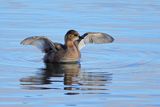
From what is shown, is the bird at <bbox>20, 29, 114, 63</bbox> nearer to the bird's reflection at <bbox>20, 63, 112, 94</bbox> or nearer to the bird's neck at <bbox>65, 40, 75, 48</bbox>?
the bird's neck at <bbox>65, 40, 75, 48</bbox>

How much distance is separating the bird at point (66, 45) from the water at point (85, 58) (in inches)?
8.1

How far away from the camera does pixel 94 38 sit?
18.6 metres

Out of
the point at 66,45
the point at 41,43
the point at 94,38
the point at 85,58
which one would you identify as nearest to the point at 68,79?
the point at 85,58

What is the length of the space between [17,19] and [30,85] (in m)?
8.62

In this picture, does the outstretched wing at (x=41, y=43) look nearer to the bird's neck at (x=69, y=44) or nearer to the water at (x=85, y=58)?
the water at (x=85, y=58)

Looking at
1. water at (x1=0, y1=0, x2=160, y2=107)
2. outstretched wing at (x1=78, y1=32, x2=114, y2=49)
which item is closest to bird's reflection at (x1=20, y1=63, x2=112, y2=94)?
water at (x1=0, y1=0, x2=160, y2=107)

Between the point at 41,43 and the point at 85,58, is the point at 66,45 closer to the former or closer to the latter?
the point at 41,43

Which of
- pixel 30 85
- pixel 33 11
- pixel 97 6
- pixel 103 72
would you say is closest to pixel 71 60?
pixel 103 72

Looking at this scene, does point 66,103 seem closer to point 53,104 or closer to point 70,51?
point 53,104

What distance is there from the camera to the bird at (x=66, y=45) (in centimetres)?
1750

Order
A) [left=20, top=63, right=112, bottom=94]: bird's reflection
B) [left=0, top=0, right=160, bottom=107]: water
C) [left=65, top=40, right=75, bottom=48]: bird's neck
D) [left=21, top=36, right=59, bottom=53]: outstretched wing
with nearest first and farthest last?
[left=0, top=0, right=160, bottom=107]: water < [left=20, top=63, right=112, bottom=94]: bird's reflection < [left=21, top=36, right=59, bottom=53]: outstretched wing < [left=65, top=40, right=75, bottom=48]: bird's neck

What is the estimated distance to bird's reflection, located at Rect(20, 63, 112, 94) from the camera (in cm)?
1398

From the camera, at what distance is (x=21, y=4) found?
26.2 metres

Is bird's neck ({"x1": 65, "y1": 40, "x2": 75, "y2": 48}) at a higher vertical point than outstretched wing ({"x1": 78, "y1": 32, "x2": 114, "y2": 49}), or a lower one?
lower
